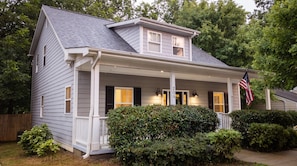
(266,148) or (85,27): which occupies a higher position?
(85,27)

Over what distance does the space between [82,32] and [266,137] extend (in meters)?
8.08

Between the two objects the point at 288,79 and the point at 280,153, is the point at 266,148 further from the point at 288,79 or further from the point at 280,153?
the point at 288,79

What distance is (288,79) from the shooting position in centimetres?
645

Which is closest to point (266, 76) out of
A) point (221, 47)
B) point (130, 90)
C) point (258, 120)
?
point (258, 120)

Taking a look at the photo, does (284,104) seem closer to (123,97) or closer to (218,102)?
(218,102)

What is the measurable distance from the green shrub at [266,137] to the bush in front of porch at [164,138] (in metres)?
1.77

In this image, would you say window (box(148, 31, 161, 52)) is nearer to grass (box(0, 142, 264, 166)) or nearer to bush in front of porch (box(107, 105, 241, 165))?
bush in front of porch (box(107, 105, 241, 165))

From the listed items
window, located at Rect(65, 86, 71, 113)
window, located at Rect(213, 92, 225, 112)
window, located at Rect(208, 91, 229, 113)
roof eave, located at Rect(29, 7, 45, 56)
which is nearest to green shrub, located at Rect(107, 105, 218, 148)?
window, located at Rect(65, 86, 71, 113)

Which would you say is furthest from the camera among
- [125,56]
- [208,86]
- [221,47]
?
[221,47]

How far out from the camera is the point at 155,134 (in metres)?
6.32

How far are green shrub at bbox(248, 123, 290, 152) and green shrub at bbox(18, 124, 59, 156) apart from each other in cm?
651

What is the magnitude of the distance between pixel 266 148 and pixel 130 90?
18.3ft

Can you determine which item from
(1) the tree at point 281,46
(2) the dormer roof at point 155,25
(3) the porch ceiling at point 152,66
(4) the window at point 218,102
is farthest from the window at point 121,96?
(1) the tree at point 281,46

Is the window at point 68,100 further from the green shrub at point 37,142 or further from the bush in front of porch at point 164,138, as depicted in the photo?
the bush in front of porch at point 164,138
